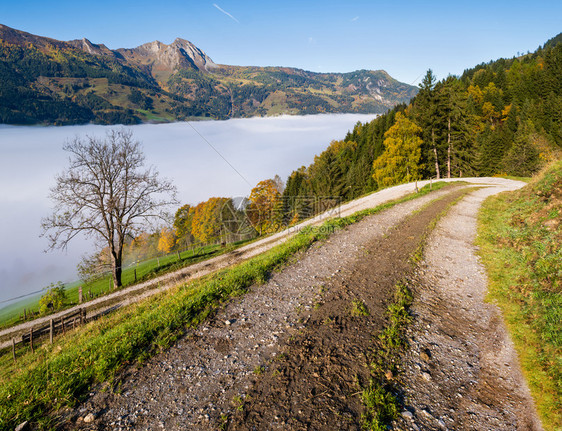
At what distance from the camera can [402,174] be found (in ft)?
159

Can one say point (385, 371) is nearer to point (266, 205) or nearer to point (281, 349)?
point (281, 349)

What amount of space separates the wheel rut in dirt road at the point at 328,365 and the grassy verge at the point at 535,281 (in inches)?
116

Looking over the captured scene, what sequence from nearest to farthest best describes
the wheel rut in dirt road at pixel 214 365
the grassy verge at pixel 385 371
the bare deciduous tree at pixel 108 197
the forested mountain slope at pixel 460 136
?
the grassy verge at pixel 385 371 → the wheel rut in dirt road at pixel 214 365 → the bare deciduous tree at pixel 108 197 → the forested mountain slope at pixel 460 136

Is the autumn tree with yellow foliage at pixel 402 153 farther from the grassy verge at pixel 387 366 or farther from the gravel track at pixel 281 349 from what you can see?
the grassy verge at pixel 387 366

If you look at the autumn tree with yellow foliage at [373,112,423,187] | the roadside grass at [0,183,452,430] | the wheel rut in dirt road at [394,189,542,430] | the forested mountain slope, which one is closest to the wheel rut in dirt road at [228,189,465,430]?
the wheel rut in dirt road at [394,189,542,430]

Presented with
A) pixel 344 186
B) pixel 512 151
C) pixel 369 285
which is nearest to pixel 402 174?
pixel 344 186

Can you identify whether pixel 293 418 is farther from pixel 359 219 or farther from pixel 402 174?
pixel 402 174

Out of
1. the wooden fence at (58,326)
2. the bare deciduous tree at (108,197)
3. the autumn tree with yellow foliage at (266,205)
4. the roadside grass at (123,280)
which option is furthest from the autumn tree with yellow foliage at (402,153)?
the wooden fence at (58,326)

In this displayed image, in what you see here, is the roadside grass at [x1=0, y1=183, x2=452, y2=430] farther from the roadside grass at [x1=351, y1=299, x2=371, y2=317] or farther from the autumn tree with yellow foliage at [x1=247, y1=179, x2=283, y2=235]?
the autumn tree with yellow foliage at [x1=247, y1=179, x2=283, y2=235]

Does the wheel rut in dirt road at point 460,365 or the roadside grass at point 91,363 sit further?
the roadside grass at point 91,363

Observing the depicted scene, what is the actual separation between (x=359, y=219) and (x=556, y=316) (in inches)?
511

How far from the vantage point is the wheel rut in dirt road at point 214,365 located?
4207 mm

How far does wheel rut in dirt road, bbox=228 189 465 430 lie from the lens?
4.11 metres

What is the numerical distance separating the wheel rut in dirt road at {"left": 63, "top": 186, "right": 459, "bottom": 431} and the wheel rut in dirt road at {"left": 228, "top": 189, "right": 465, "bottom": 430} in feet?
0.46
